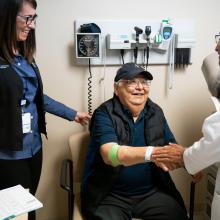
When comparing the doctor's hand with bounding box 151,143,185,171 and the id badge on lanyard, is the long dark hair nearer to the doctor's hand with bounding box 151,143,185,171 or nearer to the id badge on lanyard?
the id badge on lanyard

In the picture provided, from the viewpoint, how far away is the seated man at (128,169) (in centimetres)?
175

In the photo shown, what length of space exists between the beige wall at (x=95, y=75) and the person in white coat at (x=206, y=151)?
0.53 m

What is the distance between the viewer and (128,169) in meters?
1.83

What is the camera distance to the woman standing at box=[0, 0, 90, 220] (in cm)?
154

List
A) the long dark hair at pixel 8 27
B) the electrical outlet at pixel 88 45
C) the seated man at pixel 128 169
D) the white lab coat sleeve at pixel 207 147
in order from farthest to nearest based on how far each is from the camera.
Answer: the electrical outlet at pixel 88 45
the seated man at pixel 128 169
the long dark hair at pixel 8 27
the white lab coat sleeve at pixel 207 147

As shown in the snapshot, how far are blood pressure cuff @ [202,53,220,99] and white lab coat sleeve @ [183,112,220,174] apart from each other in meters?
0.43

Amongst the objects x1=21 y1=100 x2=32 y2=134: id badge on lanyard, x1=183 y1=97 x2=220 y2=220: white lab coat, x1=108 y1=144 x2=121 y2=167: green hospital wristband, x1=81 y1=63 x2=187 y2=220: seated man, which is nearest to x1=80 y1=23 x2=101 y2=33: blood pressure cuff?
x1=81 y1=63 x2=187 y2=220: seated man

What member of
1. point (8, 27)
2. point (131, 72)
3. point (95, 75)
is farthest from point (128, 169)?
point (8, 27)

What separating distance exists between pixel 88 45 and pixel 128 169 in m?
0.83

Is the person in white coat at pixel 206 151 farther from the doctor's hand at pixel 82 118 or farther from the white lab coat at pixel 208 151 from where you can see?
the doctor's hand at pixel 82 118

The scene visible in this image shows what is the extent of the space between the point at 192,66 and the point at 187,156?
3.42 ft

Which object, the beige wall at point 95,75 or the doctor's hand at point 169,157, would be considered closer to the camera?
the doctor's hand at point 169,157

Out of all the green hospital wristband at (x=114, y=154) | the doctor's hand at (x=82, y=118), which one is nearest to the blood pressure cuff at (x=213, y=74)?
the green hospital wristband at (x=114, y=154)

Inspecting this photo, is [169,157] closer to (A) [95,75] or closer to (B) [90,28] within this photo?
(A) [95,75]
